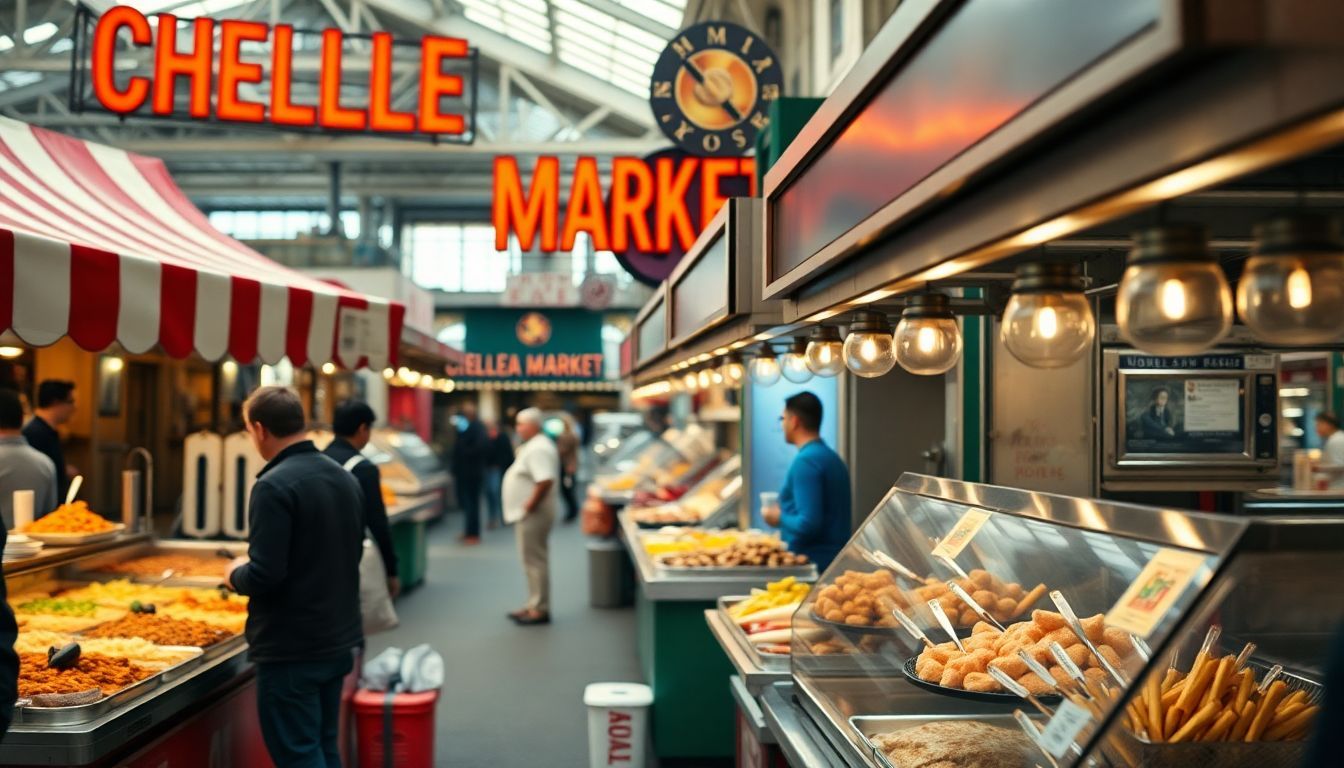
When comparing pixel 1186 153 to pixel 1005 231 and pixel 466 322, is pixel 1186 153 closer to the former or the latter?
pixel 1005 231

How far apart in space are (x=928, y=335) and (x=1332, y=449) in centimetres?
1037

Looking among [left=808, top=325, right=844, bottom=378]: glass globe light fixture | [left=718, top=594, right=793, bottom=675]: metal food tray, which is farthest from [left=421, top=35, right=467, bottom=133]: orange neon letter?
[left=808, top=325, right=844, bottom=378]: glass globe light fixture

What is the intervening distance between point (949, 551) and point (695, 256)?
87.6 inches

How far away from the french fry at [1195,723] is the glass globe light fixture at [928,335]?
2.79 ft

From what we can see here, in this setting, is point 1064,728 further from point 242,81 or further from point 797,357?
point 242,81

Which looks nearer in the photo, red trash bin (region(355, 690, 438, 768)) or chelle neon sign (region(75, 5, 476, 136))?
red trash bin (region(355, 690, 438, 768))

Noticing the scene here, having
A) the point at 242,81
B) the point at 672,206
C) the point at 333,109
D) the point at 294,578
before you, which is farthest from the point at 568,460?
the point at 294,578

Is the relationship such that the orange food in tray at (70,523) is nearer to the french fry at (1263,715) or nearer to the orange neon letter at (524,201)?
the french fry at (1263,715)

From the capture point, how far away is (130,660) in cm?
412

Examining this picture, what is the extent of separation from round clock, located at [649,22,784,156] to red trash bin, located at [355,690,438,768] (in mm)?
5318

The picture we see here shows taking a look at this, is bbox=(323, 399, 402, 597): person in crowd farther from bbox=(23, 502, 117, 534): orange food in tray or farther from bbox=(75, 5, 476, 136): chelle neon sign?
bbox=(75, 5, 476, 136): chelle neon sign

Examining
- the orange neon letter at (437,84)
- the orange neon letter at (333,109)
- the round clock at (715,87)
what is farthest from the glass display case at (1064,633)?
the orange neon letter at (333,109)

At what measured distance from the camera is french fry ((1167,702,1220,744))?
7.15ft

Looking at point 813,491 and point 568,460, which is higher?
point 813,491
